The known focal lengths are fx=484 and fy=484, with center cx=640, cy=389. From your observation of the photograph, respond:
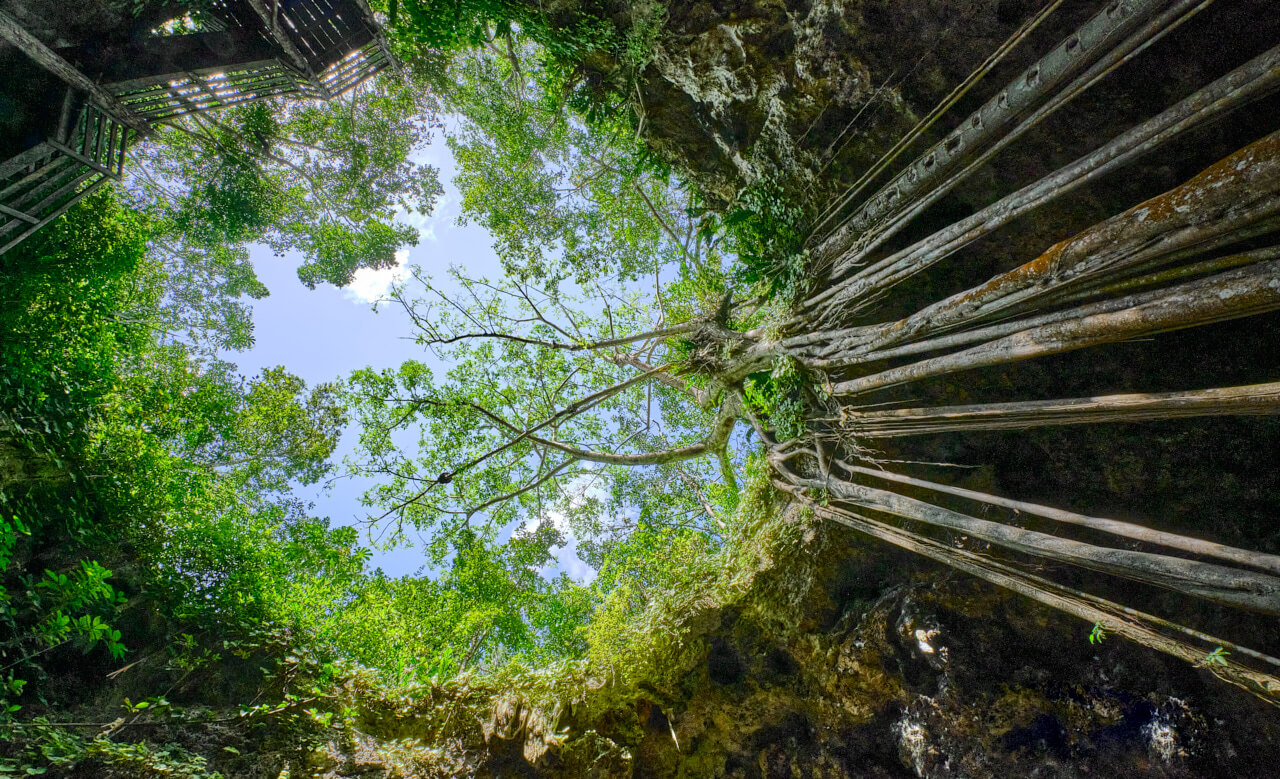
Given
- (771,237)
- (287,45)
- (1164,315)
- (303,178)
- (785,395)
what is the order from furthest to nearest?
(303,178) < (287,45) < (771,237) < (785,395) < (1164,315)

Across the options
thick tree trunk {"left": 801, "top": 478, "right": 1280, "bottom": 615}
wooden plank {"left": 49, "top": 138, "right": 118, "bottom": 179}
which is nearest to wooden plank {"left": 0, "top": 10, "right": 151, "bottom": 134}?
wooden plank {"left": 49, "top": 138, "right": 118, "bottom": 179}

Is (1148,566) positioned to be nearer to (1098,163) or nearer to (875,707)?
(1098,163)

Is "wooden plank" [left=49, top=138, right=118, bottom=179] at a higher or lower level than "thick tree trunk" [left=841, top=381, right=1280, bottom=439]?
higher

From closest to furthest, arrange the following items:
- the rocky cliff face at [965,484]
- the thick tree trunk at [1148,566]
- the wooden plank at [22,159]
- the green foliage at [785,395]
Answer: the thick tree trunk at [1148,566], the rocky cliff face at [965,484], the green foliage at [785,395], the wooden plank at [22,159]

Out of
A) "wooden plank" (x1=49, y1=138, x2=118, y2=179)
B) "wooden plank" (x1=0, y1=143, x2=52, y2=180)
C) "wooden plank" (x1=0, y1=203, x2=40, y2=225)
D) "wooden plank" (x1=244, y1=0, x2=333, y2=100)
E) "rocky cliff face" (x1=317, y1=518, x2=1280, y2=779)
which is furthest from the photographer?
"wooden plank" (x1=244, y1=0, x2=333, y2=100)

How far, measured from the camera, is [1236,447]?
3576mm

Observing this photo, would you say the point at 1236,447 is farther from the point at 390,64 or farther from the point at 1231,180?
the point at 390,64

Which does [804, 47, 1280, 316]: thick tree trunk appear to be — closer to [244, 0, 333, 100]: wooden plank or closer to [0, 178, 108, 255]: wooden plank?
[244, 0, 333, 100]: wooden plank

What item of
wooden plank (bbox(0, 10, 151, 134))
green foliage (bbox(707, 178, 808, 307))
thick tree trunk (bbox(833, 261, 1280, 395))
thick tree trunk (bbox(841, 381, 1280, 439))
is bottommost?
thick tree trunk (bbox(841, 381, 1280, 439))

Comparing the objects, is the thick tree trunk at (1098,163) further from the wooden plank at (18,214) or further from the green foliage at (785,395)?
the wooden plank at (18,214)

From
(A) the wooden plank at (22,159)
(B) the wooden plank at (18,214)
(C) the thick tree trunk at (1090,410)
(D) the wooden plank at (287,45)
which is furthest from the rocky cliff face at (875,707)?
(D) the wooden plank at (287,45)

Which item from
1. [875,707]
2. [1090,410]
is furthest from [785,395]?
[875,707]

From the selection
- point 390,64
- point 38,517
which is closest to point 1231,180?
point 38,517

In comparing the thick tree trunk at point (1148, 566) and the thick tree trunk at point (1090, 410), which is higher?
the thick tree trunk at point (1090, 410)
